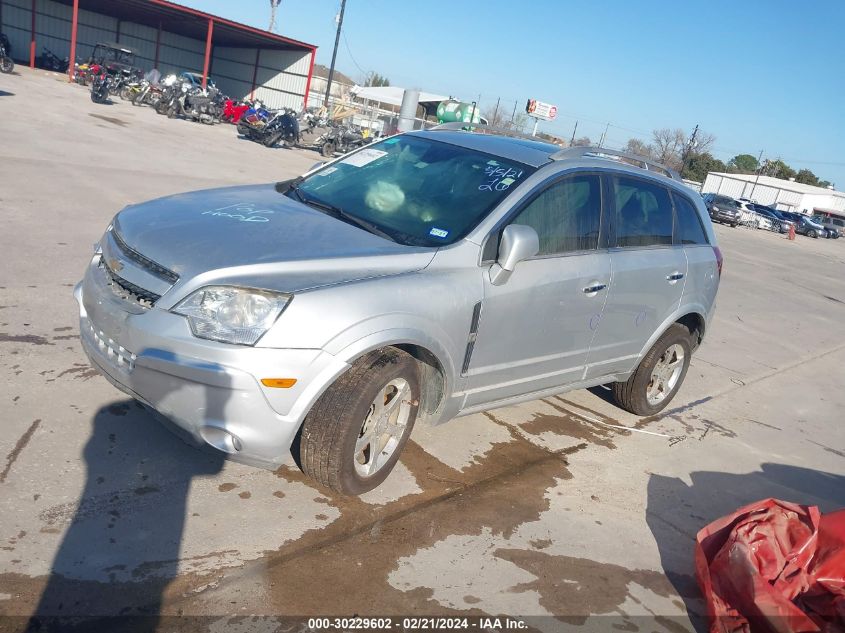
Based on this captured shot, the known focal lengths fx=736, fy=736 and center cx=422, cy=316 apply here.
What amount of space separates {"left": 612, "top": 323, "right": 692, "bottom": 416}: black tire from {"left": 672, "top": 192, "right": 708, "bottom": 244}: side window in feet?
2.22

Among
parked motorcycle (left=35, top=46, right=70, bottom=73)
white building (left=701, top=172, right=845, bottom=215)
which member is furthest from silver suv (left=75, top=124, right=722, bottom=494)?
white building (left=701, top=172, right=845, bottom=215)

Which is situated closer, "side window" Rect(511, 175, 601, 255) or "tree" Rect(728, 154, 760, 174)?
"side window" Rect(511, 175, 601, 255)

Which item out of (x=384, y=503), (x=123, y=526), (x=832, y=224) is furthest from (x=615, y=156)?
(x=832, y=224)

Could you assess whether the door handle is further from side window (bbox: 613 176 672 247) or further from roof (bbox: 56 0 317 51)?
roof (bbox: 56 0 317 51)

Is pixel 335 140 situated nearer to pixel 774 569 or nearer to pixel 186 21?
pixel 186 21

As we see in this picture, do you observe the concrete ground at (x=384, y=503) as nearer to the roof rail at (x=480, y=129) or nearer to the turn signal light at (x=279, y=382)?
the turn signal light at (x=279, y=382)

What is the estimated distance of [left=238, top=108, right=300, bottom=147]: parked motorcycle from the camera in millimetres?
24250

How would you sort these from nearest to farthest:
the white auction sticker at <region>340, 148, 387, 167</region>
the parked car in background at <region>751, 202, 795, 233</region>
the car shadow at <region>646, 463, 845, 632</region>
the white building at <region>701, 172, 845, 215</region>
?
the car shadow at <region>646, 463, 845, 632</region> → the white auction sticker at <region>340, 148, 387, 167</region> → the parked car in background at <region>751, 202, 795, 233</region> → the white building at <region>701, 172, 845, 215</region>

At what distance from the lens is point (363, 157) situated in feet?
16.1

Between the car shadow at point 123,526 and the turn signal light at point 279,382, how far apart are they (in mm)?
175

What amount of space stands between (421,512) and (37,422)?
80.7 inches

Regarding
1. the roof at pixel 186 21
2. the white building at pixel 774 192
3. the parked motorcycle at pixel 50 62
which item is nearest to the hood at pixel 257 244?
the roof at pixel 186 21

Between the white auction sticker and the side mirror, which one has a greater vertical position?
the white auction sticker

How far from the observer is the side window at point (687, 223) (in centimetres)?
558
